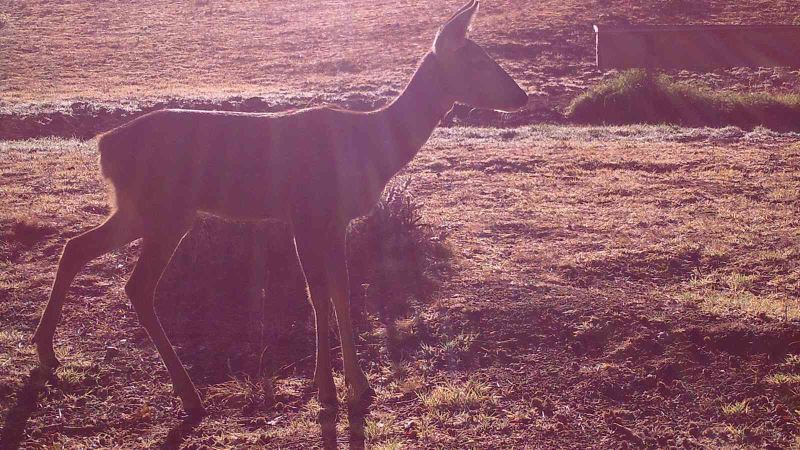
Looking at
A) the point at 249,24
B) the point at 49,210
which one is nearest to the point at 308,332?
the point at 49,210

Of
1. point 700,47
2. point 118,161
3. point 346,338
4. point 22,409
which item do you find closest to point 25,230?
point 118,161

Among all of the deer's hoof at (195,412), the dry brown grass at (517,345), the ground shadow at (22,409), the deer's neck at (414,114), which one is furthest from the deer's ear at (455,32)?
the ground shadow at (22,409)

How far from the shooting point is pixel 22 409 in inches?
205

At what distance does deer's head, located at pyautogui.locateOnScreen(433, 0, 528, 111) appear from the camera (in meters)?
6.02

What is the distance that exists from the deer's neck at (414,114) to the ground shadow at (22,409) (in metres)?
2.98

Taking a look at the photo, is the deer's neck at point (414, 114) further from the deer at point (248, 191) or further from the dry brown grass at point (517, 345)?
the dry brown grass at point (517, 345)

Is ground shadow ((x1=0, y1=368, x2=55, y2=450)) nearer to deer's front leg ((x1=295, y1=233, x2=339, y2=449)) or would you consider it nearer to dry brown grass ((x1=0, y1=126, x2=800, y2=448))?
dry brown grass ((x1=0, y1=126, x2=800, y2=448))

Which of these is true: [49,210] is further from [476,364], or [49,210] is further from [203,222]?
[476,364]

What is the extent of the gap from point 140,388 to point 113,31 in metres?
32.6

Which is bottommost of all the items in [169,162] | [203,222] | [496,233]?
[496,233]

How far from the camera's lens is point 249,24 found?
3591cm

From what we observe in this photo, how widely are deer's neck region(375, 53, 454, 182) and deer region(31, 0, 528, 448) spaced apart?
0.07ft

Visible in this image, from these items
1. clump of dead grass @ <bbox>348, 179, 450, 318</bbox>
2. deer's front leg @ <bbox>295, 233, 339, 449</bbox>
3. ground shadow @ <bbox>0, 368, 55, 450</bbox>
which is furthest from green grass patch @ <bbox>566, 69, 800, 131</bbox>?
ground shadow @ <bbox>0, 368, 55, 450</bbox>

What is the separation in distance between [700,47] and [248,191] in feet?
82.5
